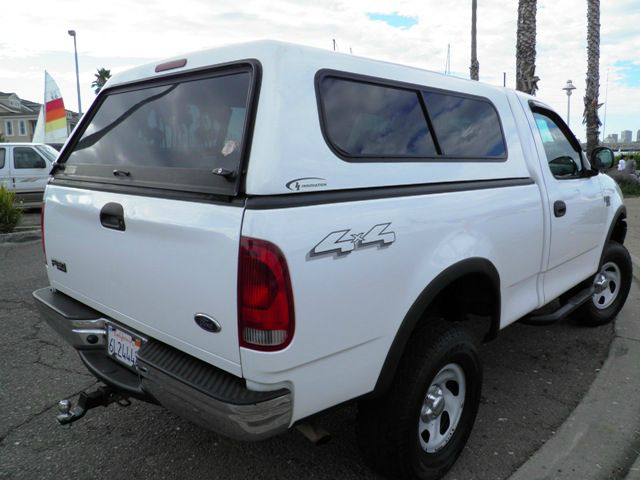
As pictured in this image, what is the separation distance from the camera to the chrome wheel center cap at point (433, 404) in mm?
2459

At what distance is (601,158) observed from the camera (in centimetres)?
415

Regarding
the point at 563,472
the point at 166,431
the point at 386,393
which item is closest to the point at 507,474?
the point at 563,472

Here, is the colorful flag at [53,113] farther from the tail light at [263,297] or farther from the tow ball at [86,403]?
the tail light at [263,297]

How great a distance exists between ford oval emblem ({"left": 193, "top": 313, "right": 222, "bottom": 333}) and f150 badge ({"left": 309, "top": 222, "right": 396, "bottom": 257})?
455 mm

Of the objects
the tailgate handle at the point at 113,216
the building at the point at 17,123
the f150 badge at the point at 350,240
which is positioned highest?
the building at the point at 17,123

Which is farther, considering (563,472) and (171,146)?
(563,472)

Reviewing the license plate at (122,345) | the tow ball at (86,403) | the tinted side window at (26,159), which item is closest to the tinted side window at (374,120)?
the license plate at (122,345)

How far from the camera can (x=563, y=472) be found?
262 centimetres

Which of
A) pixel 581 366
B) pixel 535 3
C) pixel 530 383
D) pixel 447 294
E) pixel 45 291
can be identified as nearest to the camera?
pixel 447 294

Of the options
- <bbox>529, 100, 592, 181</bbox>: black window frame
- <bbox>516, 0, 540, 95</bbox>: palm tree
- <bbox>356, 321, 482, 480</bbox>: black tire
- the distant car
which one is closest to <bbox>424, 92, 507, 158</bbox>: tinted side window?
<bbox>529, 100, 592, 181</bbox>: black window frame

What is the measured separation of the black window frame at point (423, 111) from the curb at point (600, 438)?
163 centimetres

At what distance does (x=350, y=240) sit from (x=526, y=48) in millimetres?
11567

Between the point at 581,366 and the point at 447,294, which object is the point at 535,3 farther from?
the point at 447,294

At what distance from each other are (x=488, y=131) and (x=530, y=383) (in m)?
1.80
